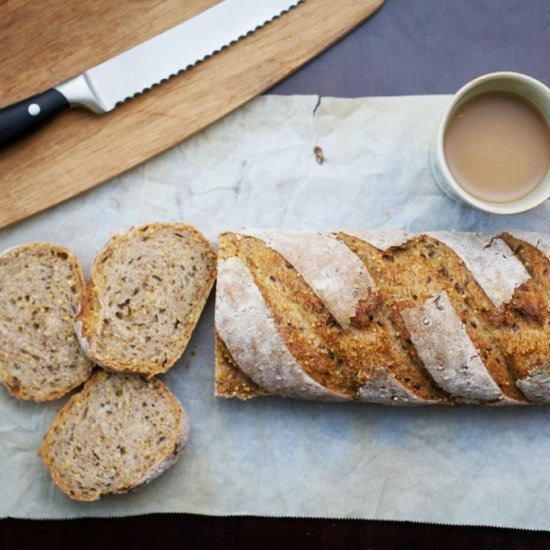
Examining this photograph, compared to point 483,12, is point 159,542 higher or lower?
lower

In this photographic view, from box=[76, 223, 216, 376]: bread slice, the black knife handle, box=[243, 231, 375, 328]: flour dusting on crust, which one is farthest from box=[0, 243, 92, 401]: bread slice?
box=[243, 231, 375, 328]: flour dusting on crust

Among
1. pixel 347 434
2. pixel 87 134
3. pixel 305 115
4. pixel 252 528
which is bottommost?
pixel 252 528

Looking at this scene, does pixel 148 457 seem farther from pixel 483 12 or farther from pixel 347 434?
pixel 483 12

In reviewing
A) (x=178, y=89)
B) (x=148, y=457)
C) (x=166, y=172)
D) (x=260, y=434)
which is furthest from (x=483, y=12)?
(x=148, y=457)

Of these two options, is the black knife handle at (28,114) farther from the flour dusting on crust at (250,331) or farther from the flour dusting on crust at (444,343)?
the flour dusting on crust at (444,343)

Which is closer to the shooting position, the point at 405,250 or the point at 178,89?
the point at 405,250

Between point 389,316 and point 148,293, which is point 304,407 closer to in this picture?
point 389,316
